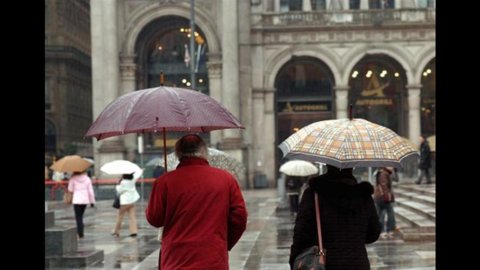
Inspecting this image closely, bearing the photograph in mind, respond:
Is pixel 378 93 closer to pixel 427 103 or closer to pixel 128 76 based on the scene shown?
pixel 427 103

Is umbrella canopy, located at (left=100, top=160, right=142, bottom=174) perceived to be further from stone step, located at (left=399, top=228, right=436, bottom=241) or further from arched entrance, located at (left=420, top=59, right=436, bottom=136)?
arched entrance, located at (left=420, top=59, right=436, bottom=136)

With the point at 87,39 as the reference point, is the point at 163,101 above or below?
below

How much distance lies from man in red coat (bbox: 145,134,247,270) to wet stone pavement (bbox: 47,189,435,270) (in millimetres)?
6907

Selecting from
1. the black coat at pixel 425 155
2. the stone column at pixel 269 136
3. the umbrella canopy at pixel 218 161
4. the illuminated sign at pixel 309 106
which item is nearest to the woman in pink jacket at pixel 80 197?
the umbrella canopy at pixel 218 161

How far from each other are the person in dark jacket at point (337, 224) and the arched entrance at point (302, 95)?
1442 inches

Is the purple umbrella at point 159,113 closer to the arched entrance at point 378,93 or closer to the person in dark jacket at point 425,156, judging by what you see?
the person in dark jacket at point 425,156

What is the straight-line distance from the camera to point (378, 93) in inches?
1692

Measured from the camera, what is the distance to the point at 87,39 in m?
60.0

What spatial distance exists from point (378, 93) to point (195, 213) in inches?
1510

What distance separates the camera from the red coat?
222 inches

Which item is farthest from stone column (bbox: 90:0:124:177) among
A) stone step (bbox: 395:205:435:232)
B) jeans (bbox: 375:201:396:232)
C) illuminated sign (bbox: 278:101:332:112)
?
jeans (bbox: 375:201:396:232)
